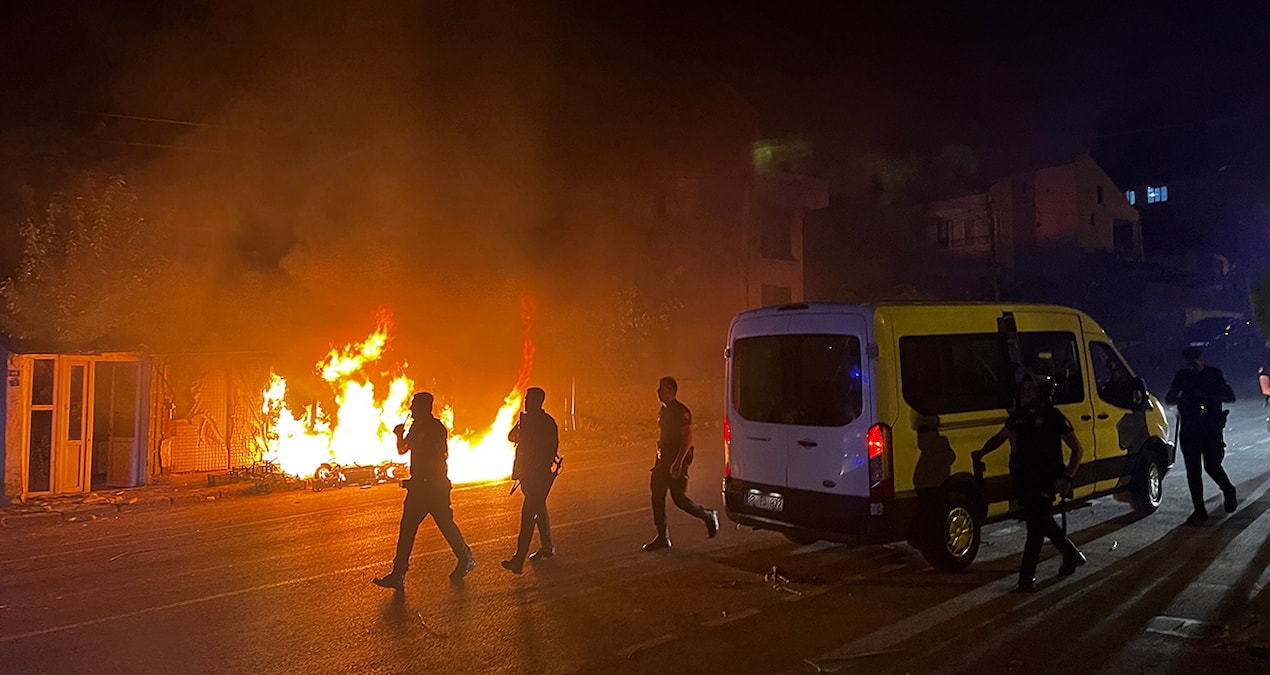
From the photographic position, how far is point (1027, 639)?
5.18m

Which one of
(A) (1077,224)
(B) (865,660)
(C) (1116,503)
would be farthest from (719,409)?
(A) (1077,224)

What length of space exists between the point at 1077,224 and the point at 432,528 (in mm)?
38307

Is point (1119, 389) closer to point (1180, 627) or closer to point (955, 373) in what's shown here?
point (955, 373)

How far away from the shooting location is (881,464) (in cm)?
625

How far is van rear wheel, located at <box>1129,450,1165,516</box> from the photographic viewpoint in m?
8.67

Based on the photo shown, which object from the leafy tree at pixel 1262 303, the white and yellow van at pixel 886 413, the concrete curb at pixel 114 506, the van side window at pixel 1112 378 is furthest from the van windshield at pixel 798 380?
the leafy tree at pixel 1262 303

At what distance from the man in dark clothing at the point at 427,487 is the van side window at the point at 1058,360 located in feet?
16.9

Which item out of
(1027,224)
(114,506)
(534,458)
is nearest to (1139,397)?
(534,458)

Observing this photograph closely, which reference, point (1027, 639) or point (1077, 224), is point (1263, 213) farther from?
point (1027, 639)

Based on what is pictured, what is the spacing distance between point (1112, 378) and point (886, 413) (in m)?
3.59

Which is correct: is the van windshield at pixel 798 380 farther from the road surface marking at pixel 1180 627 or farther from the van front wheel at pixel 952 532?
the road surface marking at pixel 1180 627

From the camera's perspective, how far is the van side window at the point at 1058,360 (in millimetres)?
7551

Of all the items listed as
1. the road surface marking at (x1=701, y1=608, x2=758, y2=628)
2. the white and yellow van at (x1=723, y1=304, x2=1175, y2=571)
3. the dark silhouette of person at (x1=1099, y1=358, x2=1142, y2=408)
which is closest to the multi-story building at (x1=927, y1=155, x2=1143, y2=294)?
the dark silhouette of person at (x1=1099, y1=358, x2=1142, y2=408)

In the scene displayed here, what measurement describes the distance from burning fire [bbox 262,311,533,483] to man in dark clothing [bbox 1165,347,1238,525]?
9189 mm
